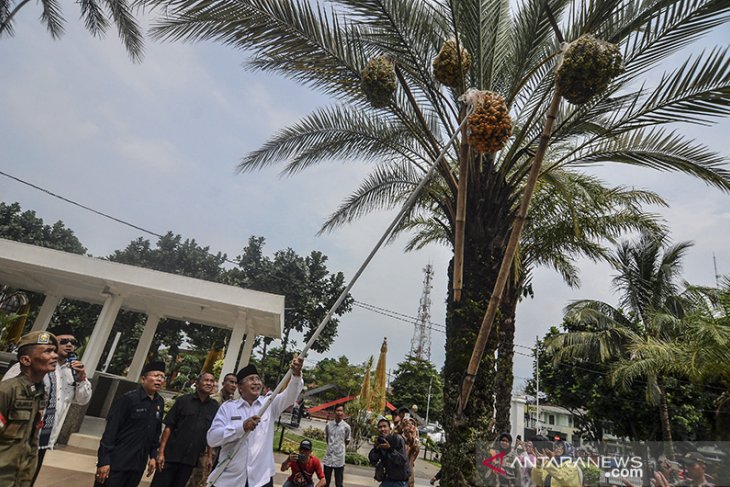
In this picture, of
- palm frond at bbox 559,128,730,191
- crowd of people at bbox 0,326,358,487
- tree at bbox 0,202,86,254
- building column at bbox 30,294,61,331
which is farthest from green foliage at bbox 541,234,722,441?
tree at bbox 0,202,86,254

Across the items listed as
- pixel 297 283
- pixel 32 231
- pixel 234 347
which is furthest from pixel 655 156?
pixel 32 231

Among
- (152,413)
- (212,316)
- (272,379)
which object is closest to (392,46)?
(152,413)

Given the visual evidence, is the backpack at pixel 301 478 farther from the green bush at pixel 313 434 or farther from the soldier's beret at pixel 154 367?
the green bush at pixel 313 434

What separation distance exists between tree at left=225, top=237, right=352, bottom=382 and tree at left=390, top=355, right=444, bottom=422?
17697 mm

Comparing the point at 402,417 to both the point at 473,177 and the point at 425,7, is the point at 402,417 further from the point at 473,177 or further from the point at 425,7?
the point at 425,7

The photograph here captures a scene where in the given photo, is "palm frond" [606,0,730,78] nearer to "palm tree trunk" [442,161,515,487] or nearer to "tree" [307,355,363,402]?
"palm tree trunk" [442,161,515,487]

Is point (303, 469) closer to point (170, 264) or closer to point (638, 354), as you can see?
point (638, 354)

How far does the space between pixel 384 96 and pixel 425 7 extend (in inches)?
124

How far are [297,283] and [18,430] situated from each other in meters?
24.6

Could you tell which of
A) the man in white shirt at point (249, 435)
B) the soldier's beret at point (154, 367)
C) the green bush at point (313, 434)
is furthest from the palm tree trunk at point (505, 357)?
the green bush at point (313, 434)

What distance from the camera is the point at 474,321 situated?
500cm

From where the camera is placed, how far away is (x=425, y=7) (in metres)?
5.96

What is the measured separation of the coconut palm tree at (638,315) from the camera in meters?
15.7

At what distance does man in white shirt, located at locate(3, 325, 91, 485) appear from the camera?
366cm
